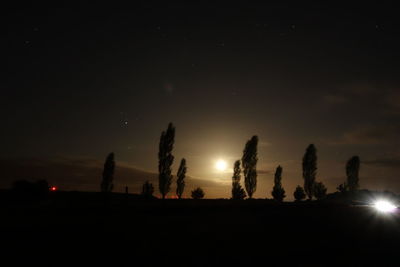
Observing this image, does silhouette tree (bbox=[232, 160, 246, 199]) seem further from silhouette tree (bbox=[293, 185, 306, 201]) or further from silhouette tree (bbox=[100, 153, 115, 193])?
silhouette tree (bbox=[100, 153, 115, 193])

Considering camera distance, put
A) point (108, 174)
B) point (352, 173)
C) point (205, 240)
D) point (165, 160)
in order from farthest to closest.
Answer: point (352, 173) → point (108, 174) → point (165, 160) → point (205, 240)

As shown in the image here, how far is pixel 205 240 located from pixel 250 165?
2265 inches

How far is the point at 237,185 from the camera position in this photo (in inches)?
3036

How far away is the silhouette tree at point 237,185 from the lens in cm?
7356

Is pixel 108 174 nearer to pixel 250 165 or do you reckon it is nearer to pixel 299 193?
pixel 250 165

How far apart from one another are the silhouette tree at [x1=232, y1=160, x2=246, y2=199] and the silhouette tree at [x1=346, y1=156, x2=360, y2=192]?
93.3 ft

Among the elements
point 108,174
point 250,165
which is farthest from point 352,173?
point 108,174

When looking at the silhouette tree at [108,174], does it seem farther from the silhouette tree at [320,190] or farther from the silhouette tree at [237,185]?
the silhouette tree at [320,190]

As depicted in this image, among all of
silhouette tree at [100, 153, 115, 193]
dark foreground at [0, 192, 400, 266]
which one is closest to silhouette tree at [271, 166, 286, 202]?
silhouette tree at [100, 153, 115, 193]

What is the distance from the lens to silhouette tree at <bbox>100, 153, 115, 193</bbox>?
71650mm

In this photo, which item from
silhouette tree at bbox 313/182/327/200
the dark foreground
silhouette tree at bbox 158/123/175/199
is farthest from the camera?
silhouette tree at bbox 313/182/327/200

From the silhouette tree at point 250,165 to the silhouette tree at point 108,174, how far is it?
27.8m

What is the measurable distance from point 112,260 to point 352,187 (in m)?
81.8

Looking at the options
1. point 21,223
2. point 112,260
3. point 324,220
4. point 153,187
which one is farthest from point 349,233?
point 153,187
